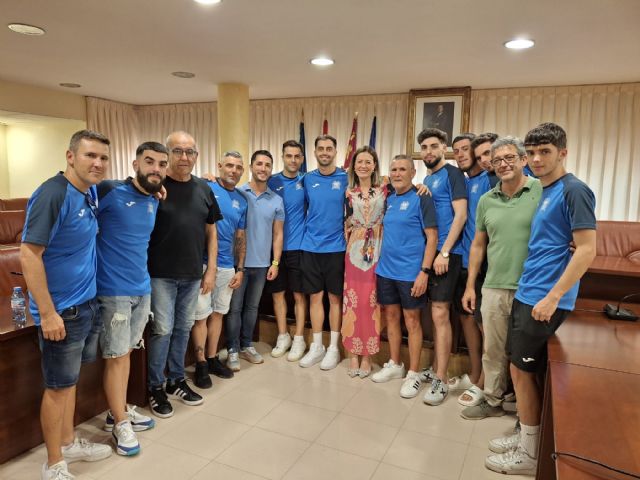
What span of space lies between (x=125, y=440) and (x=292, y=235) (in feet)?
5.58

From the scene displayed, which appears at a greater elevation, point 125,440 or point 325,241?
point 325,241

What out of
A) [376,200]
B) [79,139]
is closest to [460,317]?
[376,200]

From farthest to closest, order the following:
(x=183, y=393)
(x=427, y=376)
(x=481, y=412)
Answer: (x=427, y=376), (x=183, y=393), (x=481, y=412)

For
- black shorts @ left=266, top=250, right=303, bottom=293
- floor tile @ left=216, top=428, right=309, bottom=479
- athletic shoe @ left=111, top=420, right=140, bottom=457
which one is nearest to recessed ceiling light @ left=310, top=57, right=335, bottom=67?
black shorts @ left=266, top=250, right=303, bottom=293

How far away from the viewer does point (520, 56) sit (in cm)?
404

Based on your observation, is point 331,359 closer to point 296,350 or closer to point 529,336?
point 296,350

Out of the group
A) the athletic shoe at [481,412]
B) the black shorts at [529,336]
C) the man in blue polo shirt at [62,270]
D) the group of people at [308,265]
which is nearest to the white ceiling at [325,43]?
the group of people at [308,265]

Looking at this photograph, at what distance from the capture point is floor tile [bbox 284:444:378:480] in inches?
84.0

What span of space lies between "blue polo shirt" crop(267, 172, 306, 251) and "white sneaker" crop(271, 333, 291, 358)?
0.73 metres

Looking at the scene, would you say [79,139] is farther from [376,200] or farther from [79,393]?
[376,200]

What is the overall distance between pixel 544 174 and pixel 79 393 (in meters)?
2.57

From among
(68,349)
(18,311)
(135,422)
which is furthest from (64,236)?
(135,422)

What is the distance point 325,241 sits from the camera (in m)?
3.24

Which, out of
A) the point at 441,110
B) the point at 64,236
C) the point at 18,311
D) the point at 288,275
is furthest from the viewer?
the point at 441,110
